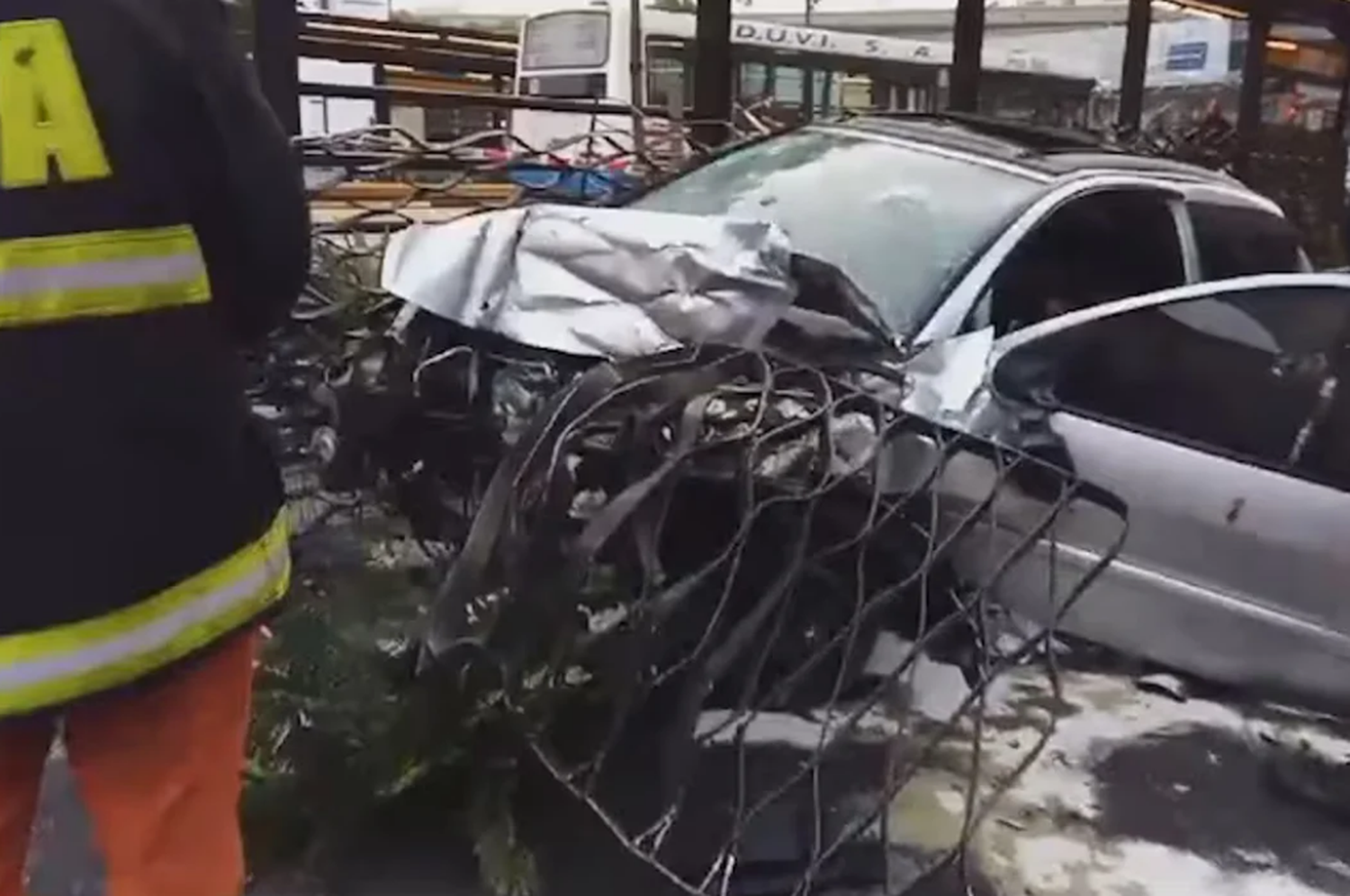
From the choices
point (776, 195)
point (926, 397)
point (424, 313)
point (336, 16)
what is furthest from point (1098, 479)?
point (336, 16)

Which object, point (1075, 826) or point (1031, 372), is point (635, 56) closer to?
point (1031, 372)

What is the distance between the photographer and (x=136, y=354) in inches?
77.8

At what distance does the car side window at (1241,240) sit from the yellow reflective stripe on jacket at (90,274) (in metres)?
4.10

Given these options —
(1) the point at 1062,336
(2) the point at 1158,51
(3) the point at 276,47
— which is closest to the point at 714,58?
(3) the point at 276,47

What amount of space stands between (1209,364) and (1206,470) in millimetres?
322

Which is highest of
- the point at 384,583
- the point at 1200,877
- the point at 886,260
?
the point at 886,260

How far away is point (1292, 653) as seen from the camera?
14.2 ft

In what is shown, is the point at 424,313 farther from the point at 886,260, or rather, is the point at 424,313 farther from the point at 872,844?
the point at 872,844

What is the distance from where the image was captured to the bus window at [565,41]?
1312 cm

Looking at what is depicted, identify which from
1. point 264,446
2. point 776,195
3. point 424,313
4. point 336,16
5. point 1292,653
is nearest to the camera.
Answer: point 264,446

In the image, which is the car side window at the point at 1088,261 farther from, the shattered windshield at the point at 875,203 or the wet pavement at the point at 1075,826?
the wet pavement at the point at 1075,826

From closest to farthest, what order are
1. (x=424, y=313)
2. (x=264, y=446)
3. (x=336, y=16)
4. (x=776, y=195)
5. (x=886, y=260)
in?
(x=264, y=446) < (x=424, y=313) < (x=886, y=260) < (x=776, y=195) < (x=336, y=16)

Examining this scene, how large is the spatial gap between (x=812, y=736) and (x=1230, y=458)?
1446 mm

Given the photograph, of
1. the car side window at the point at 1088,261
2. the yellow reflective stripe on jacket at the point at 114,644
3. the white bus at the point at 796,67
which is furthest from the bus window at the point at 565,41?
the yellow reflective stripe on jacket at the point at 114,644
